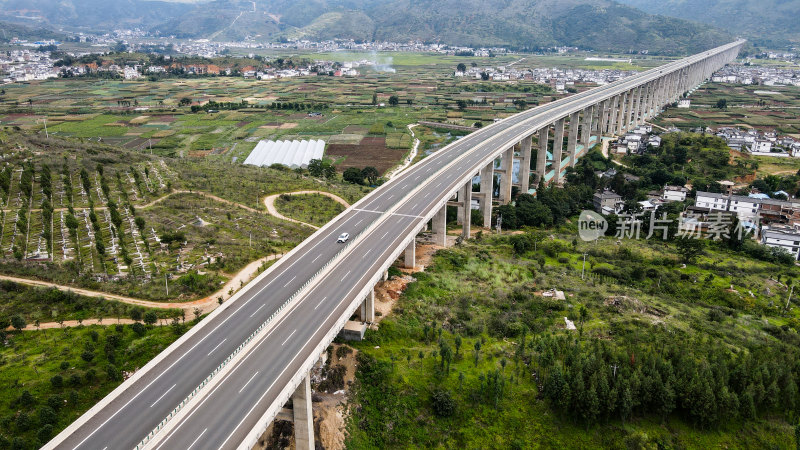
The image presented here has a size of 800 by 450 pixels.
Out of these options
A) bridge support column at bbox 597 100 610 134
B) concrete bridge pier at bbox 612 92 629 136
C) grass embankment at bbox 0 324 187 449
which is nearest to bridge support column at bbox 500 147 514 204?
bridge support column at bbox 597 100 610 134

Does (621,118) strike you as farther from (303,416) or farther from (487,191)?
(303,416)

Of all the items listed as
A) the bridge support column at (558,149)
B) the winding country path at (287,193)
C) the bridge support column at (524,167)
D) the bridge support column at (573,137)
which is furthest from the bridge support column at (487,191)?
the bridge support column at (573,137)

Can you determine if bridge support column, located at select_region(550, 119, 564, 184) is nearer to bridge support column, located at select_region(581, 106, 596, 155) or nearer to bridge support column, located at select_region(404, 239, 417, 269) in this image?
bridge support column, located at select_region(581, 106, 596, 155)

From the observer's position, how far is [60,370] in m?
33.5

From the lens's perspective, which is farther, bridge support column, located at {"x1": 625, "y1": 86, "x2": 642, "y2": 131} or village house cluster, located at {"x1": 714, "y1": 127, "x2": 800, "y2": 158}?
bridge support column, located at {"x1": 625, "y1": 86, "x2": 642, "y2": 131}

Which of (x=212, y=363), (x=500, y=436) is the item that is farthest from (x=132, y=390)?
(x=500, y=436)

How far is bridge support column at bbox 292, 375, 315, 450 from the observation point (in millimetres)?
29250

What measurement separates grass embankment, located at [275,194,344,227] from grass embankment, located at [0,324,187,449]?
2893 centimetres

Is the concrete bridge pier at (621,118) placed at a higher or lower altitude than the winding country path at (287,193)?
higher

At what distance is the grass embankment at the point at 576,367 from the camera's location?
3331 cm

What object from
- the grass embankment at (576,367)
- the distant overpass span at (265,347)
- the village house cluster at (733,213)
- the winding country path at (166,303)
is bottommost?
the grass embankment at (576,367)

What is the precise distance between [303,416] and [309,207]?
42.5 meters

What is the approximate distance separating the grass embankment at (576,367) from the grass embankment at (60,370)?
15378mm

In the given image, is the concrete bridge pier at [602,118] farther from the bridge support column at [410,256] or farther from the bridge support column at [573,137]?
the bridge support column at [410,256]
